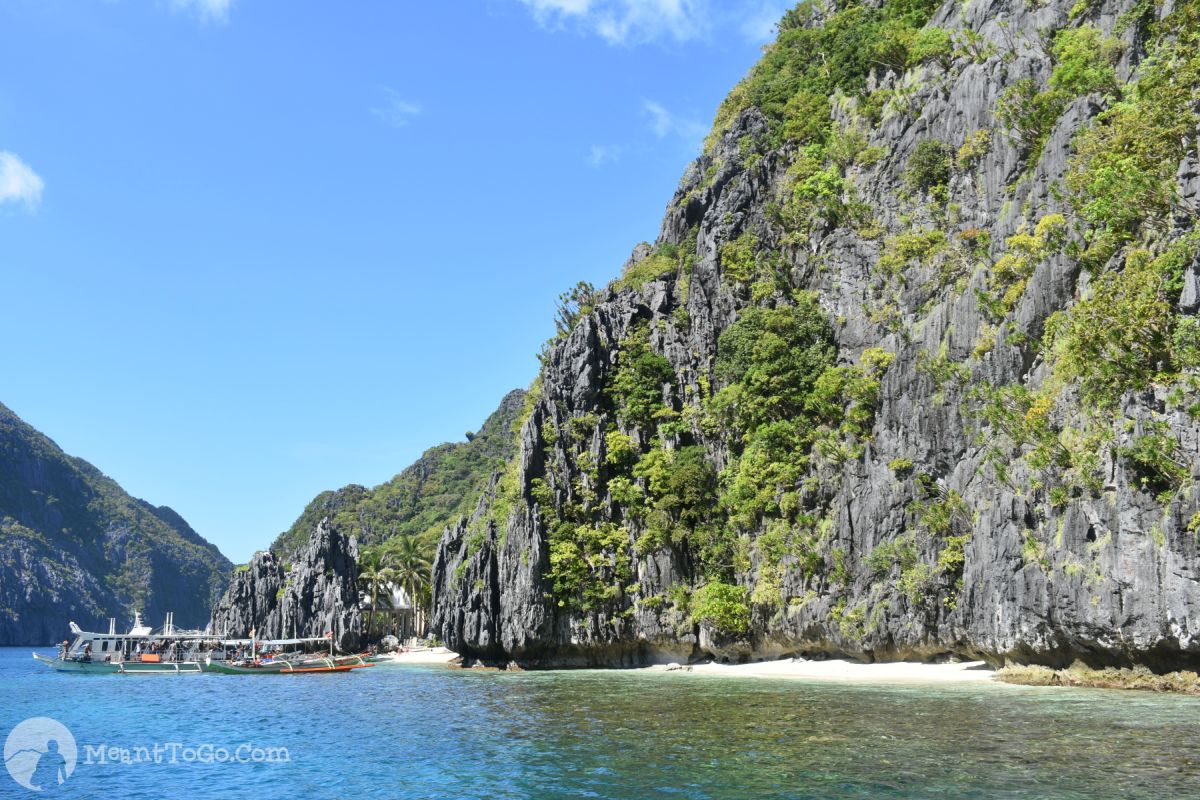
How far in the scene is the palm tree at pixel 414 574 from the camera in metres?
88.3

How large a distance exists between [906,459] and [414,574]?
62466mm

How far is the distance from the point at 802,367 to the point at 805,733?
30270 mm

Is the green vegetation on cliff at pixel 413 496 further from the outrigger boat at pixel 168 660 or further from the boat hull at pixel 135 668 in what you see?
the boat hull at pixel 135 668

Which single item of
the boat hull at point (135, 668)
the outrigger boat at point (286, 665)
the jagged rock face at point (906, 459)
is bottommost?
the boat hull at point (135, 668)

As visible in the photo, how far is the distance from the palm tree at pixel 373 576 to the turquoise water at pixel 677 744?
5849 centimetres

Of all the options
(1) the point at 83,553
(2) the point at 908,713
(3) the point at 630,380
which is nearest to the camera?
(2) the point at 908,713

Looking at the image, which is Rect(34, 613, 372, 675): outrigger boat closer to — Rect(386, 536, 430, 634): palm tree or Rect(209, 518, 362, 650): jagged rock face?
Rect(209, 518, 362, 650): jagged rock face

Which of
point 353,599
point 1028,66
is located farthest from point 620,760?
point 353,599

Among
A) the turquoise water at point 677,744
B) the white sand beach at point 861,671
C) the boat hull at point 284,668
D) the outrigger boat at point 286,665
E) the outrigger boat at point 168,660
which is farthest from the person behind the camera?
the outrigger boat at point 168,660

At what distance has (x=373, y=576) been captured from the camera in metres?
91.8

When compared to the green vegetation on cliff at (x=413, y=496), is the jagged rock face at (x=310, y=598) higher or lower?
lower

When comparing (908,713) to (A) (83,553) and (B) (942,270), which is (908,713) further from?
(A) (83,553)

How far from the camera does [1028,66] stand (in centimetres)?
4341

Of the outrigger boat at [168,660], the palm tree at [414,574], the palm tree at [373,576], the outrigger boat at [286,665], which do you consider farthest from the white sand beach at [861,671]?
the palm tree at [373,576]
